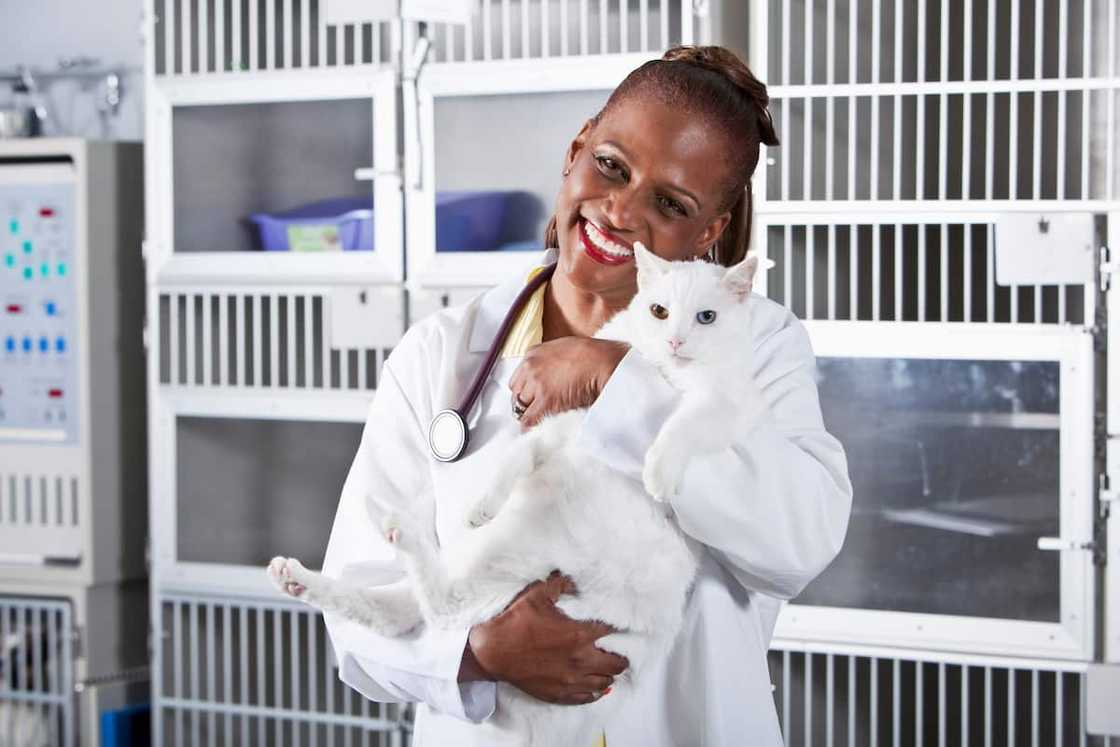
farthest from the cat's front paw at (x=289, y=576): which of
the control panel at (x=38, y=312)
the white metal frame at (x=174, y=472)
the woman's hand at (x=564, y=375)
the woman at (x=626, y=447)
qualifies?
the control panel at (x=38, y=312)

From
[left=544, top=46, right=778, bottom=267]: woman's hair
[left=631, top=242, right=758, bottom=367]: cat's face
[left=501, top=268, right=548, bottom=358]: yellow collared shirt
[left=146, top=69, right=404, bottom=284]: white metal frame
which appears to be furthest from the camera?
[left=146, top=69, right=404, bottom=284]: white metal frame

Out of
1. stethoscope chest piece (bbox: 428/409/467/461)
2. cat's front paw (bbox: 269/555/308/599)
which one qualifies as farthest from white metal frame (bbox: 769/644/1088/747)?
cat's front paw (bbox: 269/555/308/599)

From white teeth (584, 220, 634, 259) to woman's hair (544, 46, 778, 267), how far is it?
118 millimetres

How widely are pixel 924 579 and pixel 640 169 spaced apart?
1.19 meters

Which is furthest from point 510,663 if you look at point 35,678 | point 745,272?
point 35,678

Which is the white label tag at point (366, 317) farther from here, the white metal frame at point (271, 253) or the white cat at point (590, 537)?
the white cat at point (590, 537)

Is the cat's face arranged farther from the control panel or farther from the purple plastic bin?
the control panel

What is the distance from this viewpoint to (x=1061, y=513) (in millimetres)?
2012

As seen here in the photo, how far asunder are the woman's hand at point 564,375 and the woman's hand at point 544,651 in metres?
0.16

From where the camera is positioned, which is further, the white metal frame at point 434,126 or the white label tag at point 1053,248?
the white metal frame at point 434,126

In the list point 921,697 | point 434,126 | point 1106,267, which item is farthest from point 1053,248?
point 434,126

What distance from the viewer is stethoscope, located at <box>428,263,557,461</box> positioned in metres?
1.19

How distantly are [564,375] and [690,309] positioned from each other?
0.42 ft

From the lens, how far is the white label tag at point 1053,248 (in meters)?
1.97
